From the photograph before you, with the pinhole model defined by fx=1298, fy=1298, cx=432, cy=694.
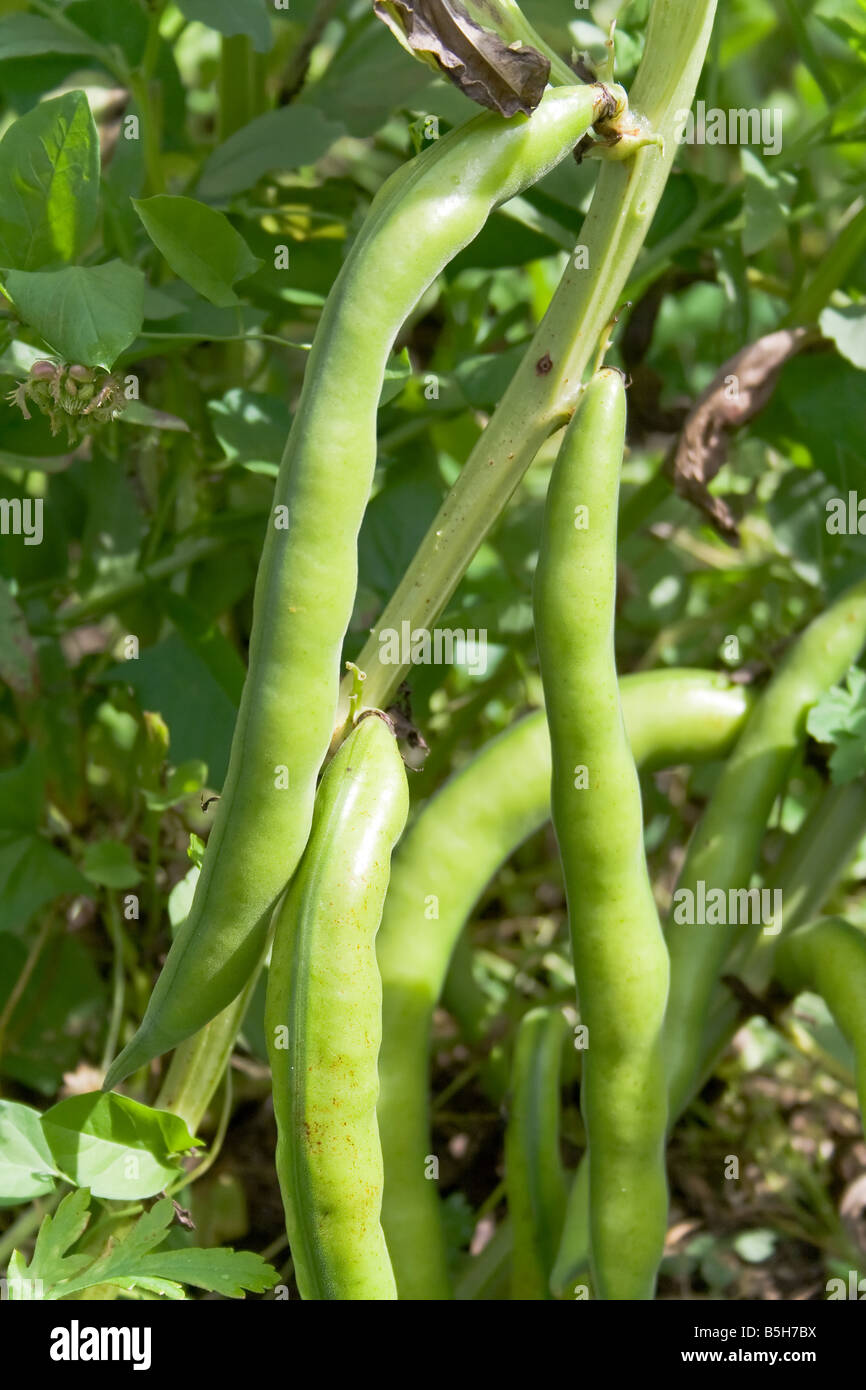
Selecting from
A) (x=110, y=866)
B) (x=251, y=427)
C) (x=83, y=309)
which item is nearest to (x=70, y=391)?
(x=83, y=309)

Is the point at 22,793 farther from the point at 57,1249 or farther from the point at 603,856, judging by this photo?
the point at 603,856

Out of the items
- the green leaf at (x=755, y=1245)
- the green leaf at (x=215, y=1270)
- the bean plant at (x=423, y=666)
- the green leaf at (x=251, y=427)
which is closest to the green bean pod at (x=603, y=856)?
the bean plant at (x=423, y=666)

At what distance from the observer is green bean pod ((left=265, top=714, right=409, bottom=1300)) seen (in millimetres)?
1070

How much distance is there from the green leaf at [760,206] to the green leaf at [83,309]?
0.78 meters

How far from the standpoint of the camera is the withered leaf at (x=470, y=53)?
0.99 metres

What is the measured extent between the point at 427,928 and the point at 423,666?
384mm

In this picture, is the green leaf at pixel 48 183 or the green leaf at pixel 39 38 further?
the green leaf at pixel 39 38

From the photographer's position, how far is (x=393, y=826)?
3.65ft

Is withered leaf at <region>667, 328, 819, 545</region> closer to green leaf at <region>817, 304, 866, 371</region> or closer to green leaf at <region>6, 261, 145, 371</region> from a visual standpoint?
green leaf at <region>817, 304, 866, 371</region>

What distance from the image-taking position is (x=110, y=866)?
155cm

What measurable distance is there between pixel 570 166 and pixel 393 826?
959 mm

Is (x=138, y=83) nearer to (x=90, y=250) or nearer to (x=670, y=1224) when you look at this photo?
(x=90, y=250)

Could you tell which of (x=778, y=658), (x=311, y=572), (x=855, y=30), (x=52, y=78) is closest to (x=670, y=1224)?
(x=778, y=658)

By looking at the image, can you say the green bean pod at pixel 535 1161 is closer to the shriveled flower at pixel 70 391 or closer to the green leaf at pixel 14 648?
the green leaf at pixel 14 648
